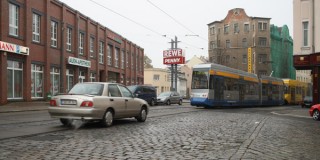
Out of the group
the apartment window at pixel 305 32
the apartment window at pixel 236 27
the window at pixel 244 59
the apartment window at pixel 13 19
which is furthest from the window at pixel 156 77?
the apartment window at pixel 13 19

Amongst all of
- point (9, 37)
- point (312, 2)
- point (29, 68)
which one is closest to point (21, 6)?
point (9, 37)

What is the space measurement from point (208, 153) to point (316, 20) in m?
22.1

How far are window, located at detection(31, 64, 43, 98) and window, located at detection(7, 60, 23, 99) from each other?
141cm

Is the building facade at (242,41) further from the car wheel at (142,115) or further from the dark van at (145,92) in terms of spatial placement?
the car wheel at (142,115)

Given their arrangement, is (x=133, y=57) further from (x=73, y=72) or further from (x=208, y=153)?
(x=208, y=153)

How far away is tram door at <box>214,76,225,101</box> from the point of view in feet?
86.9

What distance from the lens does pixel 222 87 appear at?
27281mm

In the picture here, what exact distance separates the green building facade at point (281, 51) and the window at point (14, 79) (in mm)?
63717

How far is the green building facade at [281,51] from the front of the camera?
81.8 meters

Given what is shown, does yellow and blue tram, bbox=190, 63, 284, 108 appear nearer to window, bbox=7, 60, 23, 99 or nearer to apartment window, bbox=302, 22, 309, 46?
apartment window, bbox=302, 22, 309, 46

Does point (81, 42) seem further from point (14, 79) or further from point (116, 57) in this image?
point (14, 79)

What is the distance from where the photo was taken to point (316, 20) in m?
26.1

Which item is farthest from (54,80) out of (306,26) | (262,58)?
(262,58)

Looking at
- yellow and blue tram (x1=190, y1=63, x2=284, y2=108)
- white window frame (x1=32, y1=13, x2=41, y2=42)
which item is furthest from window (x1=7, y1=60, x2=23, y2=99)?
yellow and blue tram (x1=190, y1=63, x2=284, y2=108)
